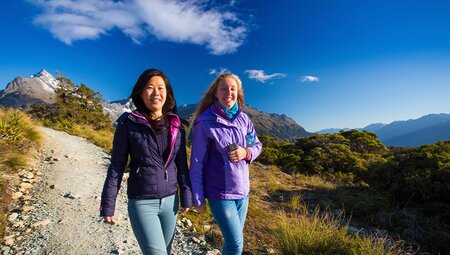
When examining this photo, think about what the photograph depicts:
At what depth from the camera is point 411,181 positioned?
7.81m

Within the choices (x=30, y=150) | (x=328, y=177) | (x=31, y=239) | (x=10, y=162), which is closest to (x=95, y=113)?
(x=30, y=150)

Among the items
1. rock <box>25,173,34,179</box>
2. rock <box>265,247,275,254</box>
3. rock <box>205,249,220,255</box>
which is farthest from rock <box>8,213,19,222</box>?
rock <box>265,247,275,254</box>

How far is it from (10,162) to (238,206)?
21.7ft

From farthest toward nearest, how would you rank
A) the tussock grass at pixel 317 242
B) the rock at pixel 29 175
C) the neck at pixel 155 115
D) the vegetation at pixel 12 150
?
1. the rock at pixel 29 175
2. the vegetation at pixel 12 150
3. the tussock grass at pixel 317 242
4. the neck at pixel 155 115

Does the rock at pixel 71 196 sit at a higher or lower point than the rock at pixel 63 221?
higher

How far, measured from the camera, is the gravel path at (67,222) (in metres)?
4.06

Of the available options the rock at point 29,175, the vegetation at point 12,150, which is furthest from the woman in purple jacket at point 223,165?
the rock at point 29,175

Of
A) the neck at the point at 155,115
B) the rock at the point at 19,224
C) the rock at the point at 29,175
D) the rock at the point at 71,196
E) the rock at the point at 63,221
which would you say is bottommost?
the rock at the point at 63,221

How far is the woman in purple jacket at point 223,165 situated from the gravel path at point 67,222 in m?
1.96

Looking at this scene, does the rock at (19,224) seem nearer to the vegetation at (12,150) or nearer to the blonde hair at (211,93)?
the vegetation at (12,150)

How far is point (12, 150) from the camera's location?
7.60 m

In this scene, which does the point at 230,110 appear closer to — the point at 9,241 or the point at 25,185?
the point at 9,241

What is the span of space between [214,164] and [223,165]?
0.26 ft

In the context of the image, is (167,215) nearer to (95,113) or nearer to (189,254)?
(189,254)
